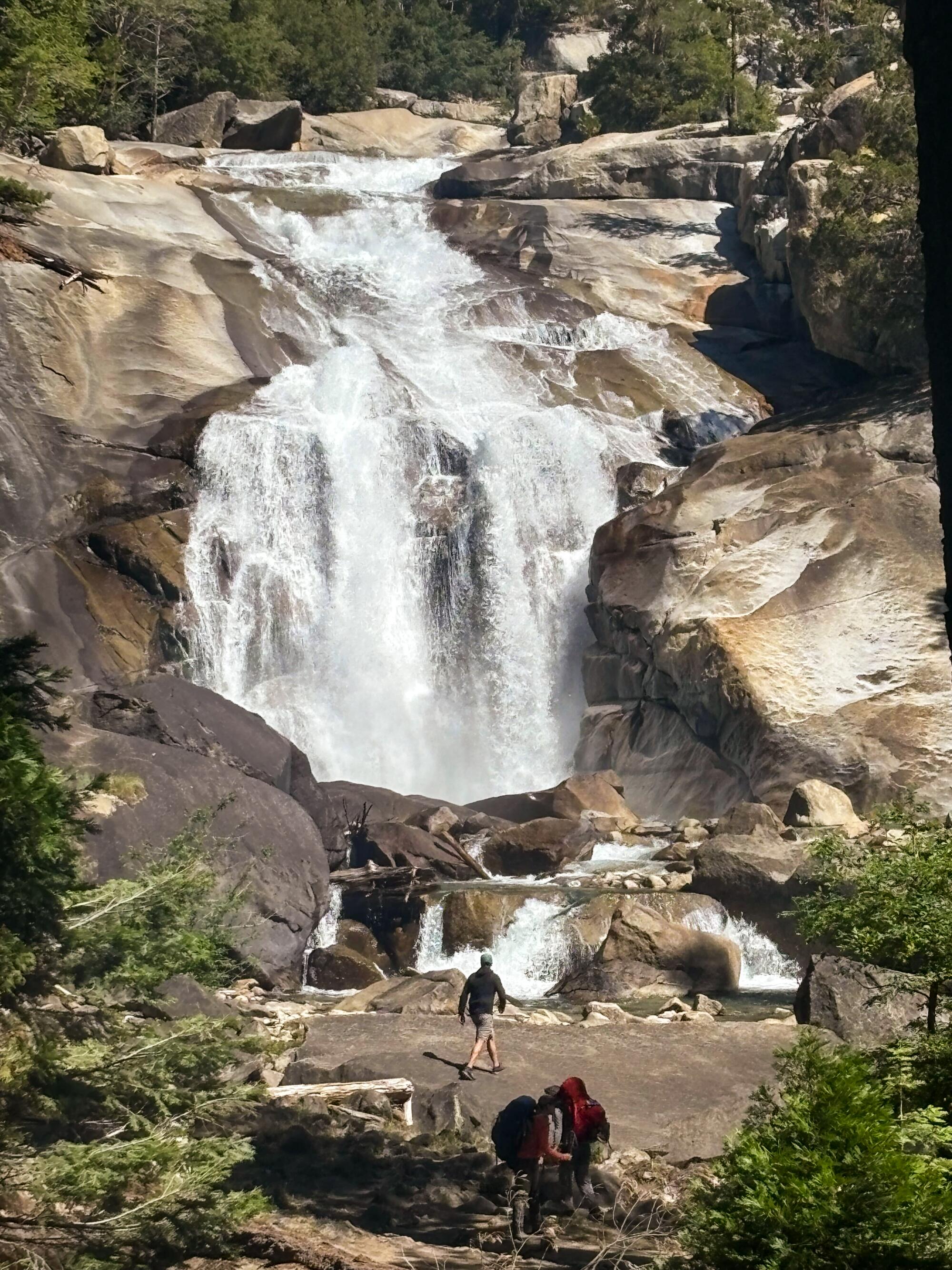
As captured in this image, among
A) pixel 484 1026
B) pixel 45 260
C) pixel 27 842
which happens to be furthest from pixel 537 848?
pixel 45 260

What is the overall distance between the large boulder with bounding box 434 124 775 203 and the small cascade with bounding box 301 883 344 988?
32.7m

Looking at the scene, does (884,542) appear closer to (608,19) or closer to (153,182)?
(153,182)

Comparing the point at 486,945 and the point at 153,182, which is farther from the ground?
the point at 153,182

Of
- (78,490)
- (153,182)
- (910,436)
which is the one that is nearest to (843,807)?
(910,436)

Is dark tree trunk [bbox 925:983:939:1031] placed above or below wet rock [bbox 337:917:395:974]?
above

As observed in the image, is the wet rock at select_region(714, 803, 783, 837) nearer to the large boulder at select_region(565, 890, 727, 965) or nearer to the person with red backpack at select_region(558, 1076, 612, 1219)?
the large boulder at select_region(565, 890, 727, 965)

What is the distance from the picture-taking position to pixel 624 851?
26953 mm

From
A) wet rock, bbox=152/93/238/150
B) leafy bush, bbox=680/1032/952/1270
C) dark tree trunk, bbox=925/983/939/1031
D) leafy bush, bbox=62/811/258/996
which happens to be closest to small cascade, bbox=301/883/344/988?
leafy bush, bbox=62/811/258/996

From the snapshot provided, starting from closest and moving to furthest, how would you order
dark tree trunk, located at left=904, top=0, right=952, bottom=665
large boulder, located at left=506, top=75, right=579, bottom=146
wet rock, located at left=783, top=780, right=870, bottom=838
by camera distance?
dark tree trunk, located at left=904, top=0, right=952, bottom=665
wet rock, located at left=783, top=780, right=870, bottom=838
large boulder, located at left=506, top=75, right=579, bottom=146

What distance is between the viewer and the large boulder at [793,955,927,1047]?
1535 centimetres

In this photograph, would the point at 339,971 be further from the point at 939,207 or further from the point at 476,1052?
the point at 939,207

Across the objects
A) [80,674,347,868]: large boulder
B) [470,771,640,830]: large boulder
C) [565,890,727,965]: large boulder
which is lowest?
[565,890,727,965]: large boulder

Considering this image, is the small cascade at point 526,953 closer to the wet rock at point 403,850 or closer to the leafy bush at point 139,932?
the wet rock at point 403,850

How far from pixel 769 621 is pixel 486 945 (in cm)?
992
